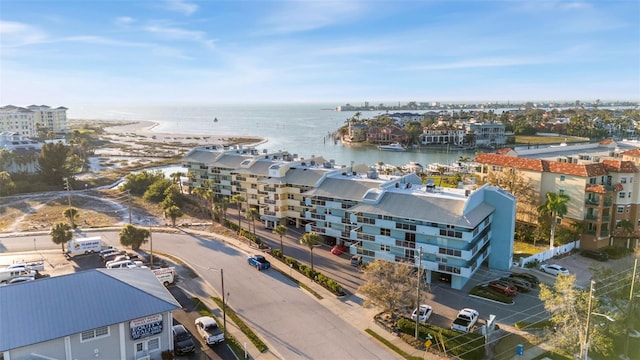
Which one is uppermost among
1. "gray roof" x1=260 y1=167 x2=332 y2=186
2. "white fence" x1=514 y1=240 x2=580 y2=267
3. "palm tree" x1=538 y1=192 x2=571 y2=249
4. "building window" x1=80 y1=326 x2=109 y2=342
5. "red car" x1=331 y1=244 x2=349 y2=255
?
"gray roof" x1=260 y1=167 x2=332 y2=186

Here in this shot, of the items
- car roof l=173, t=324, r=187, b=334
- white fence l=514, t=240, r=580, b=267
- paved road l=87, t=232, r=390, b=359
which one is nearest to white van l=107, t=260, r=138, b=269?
paved road l=87, t=232, r=390, b=359

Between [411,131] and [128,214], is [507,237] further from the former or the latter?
[411,131]

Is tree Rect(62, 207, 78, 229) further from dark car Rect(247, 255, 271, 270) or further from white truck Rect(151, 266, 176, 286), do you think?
dark car Rect(247, 255, 271, 270)

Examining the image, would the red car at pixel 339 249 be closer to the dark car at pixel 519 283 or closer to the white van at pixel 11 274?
the dark car at pixel 519 283

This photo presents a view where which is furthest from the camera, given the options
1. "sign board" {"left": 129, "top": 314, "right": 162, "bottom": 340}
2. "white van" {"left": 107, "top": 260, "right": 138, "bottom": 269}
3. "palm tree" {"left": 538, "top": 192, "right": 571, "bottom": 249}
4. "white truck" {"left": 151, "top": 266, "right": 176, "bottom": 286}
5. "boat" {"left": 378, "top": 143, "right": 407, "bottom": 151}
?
"boat" {"left": 378, "top": 143, "right": 407, "bottom": 151}

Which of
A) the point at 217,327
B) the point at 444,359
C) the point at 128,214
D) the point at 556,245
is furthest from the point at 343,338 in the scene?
the point at 128,214

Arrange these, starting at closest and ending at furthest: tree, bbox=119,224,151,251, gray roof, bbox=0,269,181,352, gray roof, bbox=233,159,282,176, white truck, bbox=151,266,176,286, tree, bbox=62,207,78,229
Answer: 1. gray roof, bbox=0,269,181,352
2. white truck, bbox=151,266,176,286
3. tree, bbox=119,224,151,251
4. tree, bbox=62,207,78,229
5. gray roof, bbox=233,159,282,176

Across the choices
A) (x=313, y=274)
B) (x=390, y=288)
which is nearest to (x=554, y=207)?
(x=390, y=288)
